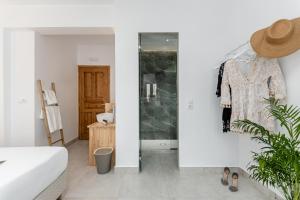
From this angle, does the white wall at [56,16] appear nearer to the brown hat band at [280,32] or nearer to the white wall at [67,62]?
the white wall at [67,62]

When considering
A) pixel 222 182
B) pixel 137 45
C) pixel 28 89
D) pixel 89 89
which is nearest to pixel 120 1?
pixel 137 45

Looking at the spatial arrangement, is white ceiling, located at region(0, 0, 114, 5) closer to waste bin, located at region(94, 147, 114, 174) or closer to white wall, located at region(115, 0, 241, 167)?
white wall, located at region(115, 0, 241, 167)

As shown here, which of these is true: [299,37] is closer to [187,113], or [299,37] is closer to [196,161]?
[187,113]

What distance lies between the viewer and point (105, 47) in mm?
5379

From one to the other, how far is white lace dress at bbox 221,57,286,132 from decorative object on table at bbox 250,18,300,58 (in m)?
0.21

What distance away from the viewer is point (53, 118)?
3777mm

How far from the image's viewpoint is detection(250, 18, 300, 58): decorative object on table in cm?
180

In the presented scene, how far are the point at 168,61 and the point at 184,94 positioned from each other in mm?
1433

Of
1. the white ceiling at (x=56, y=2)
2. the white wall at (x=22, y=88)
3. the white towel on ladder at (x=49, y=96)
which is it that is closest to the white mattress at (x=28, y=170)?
the white wall at (x=22, y=88)

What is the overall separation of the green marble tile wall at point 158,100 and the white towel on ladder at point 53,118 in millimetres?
1853

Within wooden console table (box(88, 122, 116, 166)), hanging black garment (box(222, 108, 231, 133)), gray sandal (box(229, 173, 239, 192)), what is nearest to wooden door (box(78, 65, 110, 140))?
wooden console table (box(88, 122, 116, 166))

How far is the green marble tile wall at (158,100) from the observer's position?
173 inches

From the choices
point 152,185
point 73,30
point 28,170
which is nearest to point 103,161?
point 152,185

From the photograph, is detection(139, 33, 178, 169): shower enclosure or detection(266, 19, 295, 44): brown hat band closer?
Result: detection(266, 19, 295, 44): brown hat band
